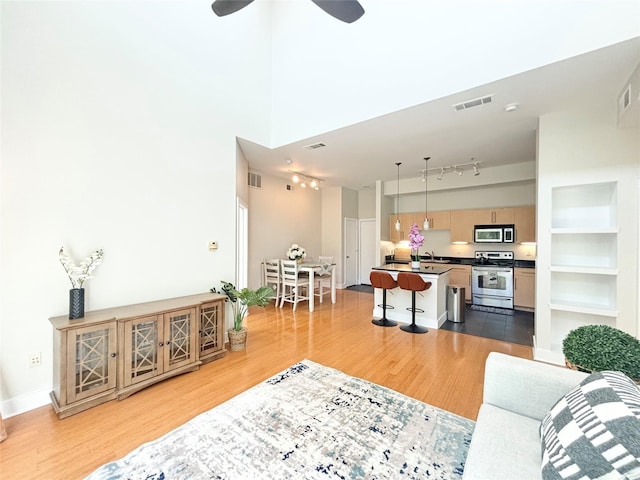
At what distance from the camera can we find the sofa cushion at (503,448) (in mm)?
1062

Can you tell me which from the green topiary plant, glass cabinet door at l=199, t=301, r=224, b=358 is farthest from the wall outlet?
the green topiary plant

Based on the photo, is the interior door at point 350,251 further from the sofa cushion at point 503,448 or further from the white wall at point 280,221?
the sofa cushion at point 503,448

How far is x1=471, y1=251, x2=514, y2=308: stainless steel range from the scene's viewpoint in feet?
17.3

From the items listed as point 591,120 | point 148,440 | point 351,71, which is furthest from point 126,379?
point 591,120

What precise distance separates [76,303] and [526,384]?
3347mm

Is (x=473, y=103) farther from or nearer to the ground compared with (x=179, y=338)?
farther from the ground

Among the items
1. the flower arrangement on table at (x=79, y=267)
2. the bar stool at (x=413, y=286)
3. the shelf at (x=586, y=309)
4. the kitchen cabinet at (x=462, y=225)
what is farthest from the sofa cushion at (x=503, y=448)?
the kitchen cabinet at (x=462, y=225)

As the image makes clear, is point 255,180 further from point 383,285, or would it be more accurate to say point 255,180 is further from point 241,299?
point 383,285

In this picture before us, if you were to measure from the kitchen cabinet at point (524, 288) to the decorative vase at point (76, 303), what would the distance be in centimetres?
661

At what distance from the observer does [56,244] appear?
7.62 ft

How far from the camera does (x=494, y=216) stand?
223 inches

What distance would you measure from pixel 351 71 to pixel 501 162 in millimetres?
3594

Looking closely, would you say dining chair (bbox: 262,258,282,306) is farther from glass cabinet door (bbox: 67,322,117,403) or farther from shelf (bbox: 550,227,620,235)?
shelf (bbox: 550,227,620,235)

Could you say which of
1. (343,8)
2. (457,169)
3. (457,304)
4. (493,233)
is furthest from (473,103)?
(493,233)
